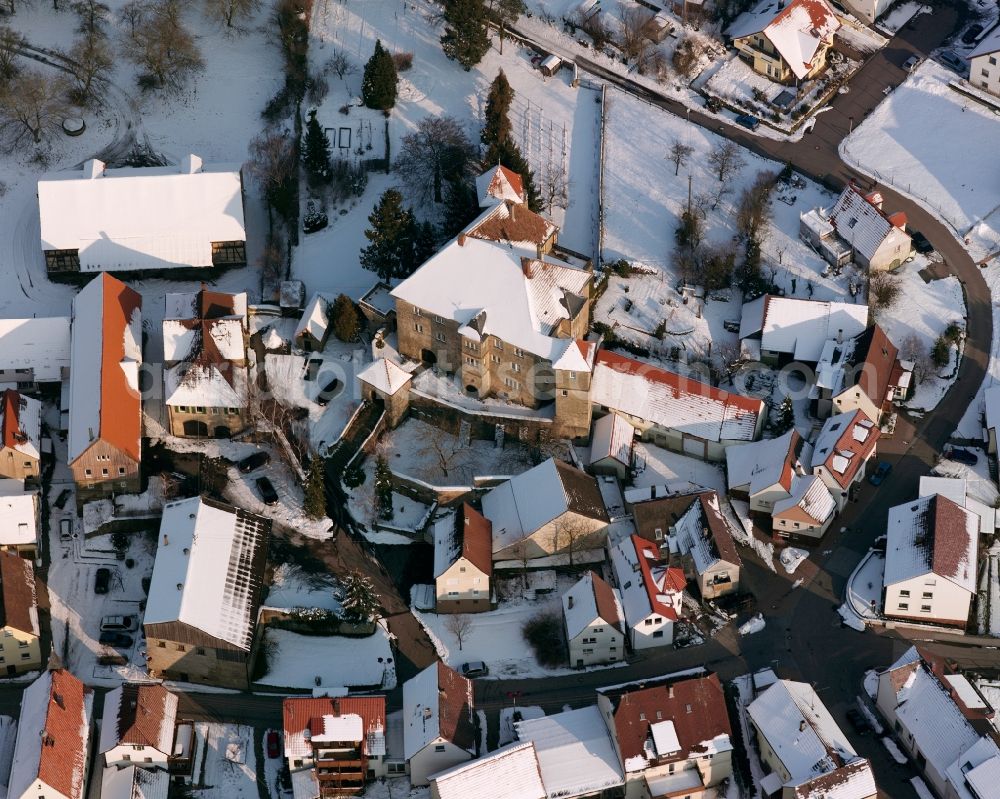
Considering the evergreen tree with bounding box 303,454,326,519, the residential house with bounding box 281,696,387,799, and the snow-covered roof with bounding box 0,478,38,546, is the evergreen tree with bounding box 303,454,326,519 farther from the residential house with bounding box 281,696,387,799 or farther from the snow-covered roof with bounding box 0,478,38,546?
the snow-covered roof with bounding box 0,478,38,546

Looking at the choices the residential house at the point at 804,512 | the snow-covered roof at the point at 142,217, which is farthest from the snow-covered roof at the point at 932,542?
the snow-covered roof at the point at 142,217

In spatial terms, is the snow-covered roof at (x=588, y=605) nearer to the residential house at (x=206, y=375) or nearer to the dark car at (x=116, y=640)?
the residential house at (x=206, y=375)

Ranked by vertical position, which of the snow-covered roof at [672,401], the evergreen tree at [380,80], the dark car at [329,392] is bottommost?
the dark car at [329,392]

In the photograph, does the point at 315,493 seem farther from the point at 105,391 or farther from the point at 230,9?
the point at 230,9

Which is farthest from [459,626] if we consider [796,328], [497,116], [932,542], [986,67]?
[986,67]

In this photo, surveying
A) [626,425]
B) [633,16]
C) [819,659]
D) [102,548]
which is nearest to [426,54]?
[633,16]

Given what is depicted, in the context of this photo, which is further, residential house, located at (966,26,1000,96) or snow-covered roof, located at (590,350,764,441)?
residential house, located at (966,26,1000,96)

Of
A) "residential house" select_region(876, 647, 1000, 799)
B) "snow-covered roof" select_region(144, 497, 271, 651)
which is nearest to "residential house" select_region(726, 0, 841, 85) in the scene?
"residential house" select_region(876, 647, 1000, 799)
